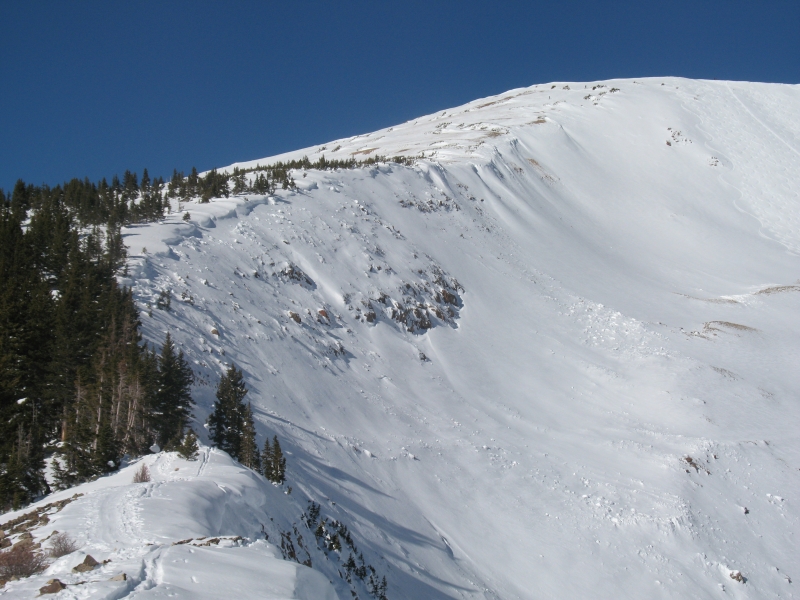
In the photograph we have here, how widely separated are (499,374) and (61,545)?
26707mm

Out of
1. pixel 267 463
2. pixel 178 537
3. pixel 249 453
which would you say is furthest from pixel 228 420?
pixel 178 537

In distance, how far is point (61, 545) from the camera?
9.13 m

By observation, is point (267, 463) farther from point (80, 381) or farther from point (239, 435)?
point (80, 381)

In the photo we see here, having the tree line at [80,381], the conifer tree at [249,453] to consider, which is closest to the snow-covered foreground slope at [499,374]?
the conifer tree at [249,453]

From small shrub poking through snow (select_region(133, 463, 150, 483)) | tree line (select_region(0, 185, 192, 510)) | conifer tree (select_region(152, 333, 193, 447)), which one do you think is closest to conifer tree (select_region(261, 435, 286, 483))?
tree line (select_region(0, 185, 192, 510))

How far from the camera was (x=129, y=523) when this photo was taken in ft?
33.1

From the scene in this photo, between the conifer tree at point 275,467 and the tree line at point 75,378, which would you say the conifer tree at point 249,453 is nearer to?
the conifer tree at point 275,467

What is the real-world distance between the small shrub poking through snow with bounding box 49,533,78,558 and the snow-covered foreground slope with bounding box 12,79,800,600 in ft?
8.68

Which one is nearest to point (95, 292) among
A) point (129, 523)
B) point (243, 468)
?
point (243, 468)

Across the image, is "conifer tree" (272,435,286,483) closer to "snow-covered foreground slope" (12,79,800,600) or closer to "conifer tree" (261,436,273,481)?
"conifer tree" (261,436,273,481)

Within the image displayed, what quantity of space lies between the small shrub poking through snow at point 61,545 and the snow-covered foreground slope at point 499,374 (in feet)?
8.68

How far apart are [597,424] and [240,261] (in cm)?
2323

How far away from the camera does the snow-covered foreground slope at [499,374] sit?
2142 centimetres

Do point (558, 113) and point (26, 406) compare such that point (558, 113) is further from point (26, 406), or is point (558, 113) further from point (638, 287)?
point (26, 406)
